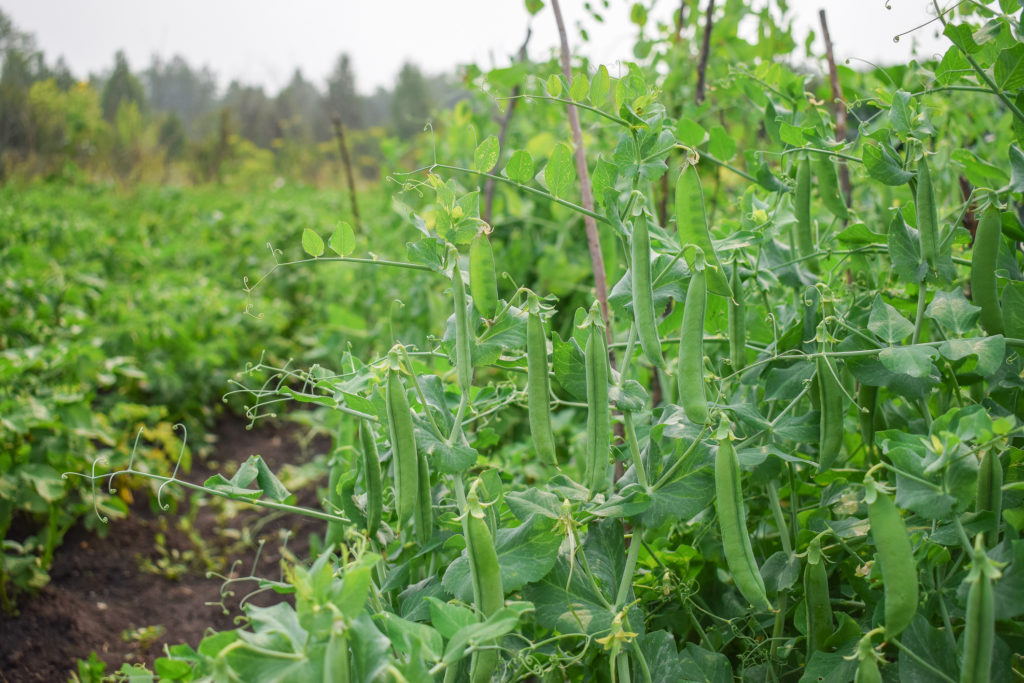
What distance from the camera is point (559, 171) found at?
0.96m

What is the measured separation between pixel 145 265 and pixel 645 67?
398 cm

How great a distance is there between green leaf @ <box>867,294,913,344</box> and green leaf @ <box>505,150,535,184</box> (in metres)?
0.51

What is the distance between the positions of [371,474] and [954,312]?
811 mm

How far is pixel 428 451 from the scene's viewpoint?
2.88ft

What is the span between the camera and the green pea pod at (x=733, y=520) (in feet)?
2.62

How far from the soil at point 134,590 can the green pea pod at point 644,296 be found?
1242mm

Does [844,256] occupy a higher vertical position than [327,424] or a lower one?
higher

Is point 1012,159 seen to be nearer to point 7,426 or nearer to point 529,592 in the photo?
point 529,592

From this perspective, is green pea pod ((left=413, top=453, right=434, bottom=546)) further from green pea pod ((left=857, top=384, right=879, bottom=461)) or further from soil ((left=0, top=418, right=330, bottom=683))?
soil ((left=0, top=418, right=330, bottom=683))

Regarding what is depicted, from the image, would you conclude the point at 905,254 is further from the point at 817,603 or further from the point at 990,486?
the point at 817,603

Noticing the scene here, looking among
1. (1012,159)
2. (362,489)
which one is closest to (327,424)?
(362,489)

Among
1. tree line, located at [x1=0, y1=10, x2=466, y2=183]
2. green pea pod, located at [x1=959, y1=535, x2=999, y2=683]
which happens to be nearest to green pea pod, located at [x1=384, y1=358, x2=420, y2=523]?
green pea pod, located at [x1=959, y1=535, x2=999, y2=683]

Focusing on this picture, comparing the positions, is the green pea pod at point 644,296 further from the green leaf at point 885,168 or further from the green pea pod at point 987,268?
the green pea pod at point 987,268

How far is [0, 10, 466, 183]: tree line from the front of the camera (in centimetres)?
1357
